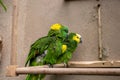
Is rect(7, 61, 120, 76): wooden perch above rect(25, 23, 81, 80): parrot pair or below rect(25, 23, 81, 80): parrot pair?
below

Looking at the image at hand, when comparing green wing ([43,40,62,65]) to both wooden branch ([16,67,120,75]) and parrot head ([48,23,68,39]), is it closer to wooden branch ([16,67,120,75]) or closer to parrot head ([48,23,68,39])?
parrot head ([48,23,68,39])

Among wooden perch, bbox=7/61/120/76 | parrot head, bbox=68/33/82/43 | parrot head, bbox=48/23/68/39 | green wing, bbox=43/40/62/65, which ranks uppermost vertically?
parrot head, bbox=48/23/68/39

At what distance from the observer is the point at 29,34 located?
1.66 metres

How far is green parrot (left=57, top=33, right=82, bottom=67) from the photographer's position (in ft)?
4.65

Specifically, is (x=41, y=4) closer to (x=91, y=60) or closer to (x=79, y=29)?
(x=79, y=29)

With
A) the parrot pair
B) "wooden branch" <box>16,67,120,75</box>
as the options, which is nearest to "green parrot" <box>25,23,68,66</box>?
the parrot pair

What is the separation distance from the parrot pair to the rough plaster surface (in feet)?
0.45

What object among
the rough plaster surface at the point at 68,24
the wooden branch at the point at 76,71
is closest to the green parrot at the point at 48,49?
the rough plaster surface at the point at 68,24

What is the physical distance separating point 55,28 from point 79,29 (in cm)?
20

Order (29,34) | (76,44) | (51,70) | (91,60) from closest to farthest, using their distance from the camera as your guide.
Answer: (51,70) < (76,44) < (91,60) < (29,34)

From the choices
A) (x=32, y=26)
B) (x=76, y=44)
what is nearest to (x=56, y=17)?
(x=32, y=26)

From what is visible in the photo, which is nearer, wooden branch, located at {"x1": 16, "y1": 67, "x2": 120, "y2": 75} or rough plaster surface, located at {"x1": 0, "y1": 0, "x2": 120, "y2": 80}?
wooden branch, located at {"x1": 16, "y1": 67, "x2": 120, "y2": 75}

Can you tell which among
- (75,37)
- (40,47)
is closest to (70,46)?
(75,37)

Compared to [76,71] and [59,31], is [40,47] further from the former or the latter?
[76,71]
